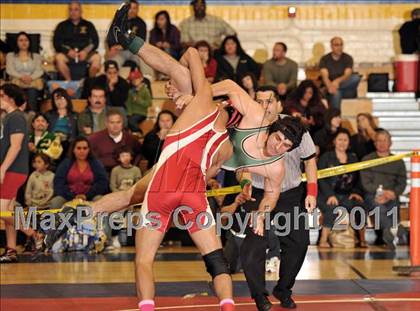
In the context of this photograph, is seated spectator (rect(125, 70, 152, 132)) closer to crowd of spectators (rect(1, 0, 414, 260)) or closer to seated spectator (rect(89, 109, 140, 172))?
crowd of spectators (rect(1, 0, 414, 260))

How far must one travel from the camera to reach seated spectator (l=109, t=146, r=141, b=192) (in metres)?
10.6

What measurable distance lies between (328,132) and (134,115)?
236cm

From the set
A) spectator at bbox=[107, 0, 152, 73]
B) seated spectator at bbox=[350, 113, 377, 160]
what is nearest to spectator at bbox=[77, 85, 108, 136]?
spectator at bbox=[107, 0, 152, 73]

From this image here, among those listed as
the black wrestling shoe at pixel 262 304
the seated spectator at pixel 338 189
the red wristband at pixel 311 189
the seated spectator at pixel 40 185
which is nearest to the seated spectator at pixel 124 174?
the seated spectator at pixel 40 185

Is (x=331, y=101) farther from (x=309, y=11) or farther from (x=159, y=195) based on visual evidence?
(x=159, y=195)

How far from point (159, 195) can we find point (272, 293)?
1862 millimetres

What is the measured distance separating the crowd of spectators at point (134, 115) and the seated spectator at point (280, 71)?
12 mm

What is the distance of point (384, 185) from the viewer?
424 inches

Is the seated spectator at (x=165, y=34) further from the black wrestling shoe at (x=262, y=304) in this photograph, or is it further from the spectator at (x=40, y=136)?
the black wrestling shoe at (x=262, y=304)

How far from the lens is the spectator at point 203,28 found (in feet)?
44.0

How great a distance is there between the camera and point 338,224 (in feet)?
34.7

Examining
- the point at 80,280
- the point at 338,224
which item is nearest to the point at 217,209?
the point at 338,224

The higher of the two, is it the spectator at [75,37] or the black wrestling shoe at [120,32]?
the spectator at [75,37]

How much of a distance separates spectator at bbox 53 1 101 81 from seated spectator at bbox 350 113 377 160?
3605mm
